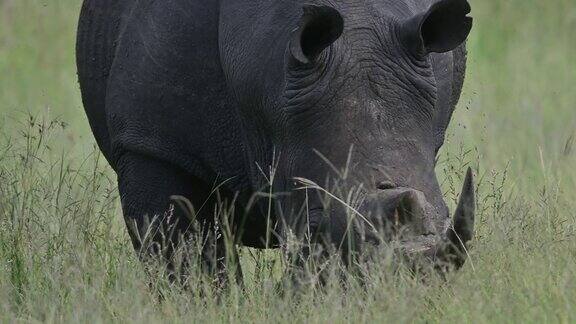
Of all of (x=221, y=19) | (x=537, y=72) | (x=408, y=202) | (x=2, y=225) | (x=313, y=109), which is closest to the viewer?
(x=408, y=202)

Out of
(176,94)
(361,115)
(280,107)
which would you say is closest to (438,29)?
(361,115)

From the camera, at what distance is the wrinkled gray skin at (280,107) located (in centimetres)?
550

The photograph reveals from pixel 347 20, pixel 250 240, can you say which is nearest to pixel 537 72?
pixel 250 240

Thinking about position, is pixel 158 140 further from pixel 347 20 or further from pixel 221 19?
pixel 347 20

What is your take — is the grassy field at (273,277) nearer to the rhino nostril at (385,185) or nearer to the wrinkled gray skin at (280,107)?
the wrinkled gray skin at (280,107)

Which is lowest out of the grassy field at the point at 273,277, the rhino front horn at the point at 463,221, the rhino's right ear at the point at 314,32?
the grassy field at the point at 273,277

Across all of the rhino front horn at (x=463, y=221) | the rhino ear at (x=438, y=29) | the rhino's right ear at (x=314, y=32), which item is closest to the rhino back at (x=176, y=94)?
the rhino's right ear at (x=314, y=32)

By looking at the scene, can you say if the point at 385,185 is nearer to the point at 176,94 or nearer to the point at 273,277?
the point at 273,277

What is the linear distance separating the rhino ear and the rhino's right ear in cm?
30

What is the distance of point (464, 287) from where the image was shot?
18.0 feet

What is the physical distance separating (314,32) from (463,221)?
0.82 m

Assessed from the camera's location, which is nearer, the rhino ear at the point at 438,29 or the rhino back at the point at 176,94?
the rhino ear at the point at 438,29

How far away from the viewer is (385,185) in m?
5.45

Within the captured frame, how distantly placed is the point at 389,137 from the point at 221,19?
104 centimetres
